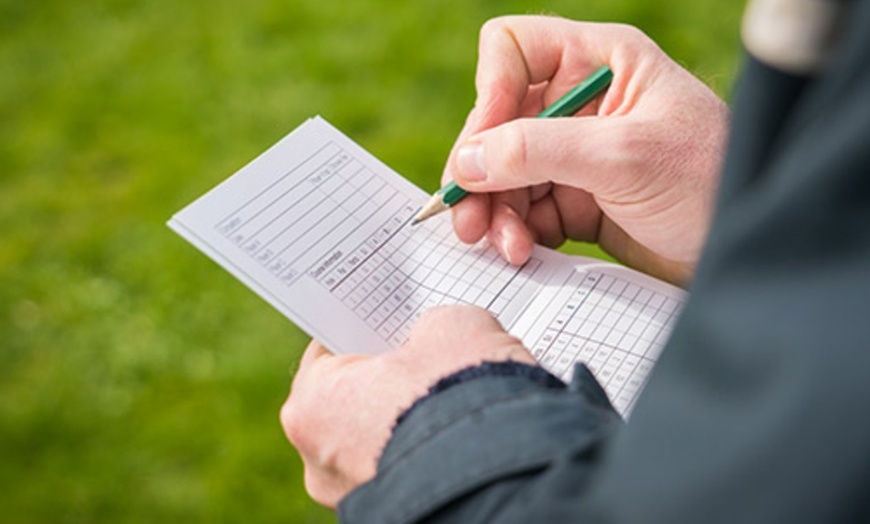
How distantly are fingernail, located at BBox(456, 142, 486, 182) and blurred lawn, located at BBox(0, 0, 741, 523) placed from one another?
533 mm

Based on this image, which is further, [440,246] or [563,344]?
[440,246]

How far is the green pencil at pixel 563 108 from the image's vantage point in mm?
1081

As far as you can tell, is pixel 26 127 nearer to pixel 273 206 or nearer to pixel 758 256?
pixel 273 206

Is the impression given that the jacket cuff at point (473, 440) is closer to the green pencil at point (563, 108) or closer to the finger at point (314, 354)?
the finger at point (314, 354)

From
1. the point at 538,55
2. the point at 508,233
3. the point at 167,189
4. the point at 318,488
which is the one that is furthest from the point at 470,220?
the point at 167,189

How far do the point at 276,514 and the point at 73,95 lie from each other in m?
1.39

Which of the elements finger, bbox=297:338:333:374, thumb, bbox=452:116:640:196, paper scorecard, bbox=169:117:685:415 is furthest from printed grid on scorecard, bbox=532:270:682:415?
finger, bbox=297:338:333:374

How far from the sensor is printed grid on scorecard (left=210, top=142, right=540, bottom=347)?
951 mm

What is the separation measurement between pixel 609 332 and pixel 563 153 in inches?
8.1

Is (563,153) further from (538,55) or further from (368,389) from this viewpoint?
(368,389)

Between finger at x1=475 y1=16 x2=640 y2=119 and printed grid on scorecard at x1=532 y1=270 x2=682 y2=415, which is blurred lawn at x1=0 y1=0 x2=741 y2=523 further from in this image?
printed grid on scorecard at x1=532 y1=270 x2=682 y2=415

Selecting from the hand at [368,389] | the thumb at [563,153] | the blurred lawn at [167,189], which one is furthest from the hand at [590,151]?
the blurred lawn at [167,189]

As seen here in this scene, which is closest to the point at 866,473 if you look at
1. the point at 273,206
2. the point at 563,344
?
the point at 563,344

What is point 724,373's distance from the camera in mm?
430
